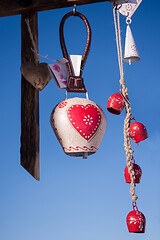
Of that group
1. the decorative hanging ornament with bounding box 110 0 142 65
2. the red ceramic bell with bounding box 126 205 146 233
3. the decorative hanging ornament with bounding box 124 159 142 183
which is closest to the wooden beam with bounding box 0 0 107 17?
the decorative hanging ornament with bounding box 110 0 142 65

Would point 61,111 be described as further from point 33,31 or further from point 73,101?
point 33,31

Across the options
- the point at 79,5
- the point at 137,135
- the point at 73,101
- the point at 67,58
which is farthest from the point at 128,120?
the point at 79,5

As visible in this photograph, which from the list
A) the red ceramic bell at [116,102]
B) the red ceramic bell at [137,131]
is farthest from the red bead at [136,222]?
the red ceramic bell at [116,102]

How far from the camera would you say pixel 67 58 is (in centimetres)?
193

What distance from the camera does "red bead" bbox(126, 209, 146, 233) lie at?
1.71m

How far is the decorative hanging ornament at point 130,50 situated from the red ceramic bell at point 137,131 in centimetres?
32

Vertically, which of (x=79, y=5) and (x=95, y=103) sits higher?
(x=79, y=5)

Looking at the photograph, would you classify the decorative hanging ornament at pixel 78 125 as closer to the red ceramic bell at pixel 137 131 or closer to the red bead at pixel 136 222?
the red ceramic bell at pixel 137 131

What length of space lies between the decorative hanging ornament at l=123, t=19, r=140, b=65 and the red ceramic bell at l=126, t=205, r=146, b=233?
0.65 m

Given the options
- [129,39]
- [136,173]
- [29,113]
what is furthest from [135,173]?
[129,39]

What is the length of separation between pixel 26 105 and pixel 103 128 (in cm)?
32

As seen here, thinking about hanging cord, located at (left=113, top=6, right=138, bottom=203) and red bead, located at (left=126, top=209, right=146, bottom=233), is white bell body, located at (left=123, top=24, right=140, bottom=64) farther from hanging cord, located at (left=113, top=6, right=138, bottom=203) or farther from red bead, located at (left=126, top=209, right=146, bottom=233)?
red bead, located at (left=126, top=209, right=146, bottom=233)

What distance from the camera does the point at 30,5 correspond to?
1.97 m

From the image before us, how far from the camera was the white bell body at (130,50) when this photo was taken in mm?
1991
